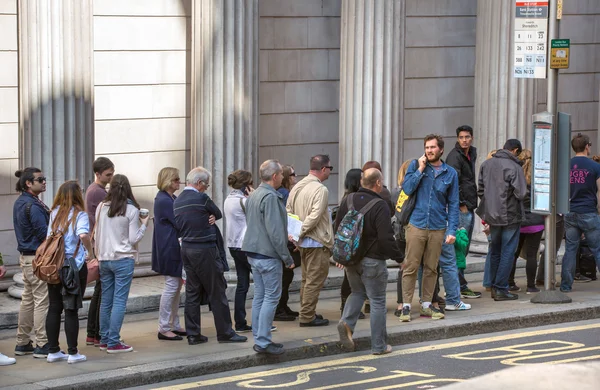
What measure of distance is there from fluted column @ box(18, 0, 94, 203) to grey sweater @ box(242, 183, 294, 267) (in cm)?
276

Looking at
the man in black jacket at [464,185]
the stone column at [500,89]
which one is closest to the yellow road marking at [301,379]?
the man in black jacket at [464,185]

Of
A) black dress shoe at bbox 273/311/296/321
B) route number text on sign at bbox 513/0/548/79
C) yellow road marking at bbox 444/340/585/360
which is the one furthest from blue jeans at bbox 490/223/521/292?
black dress shoe at bbox 273/311/296/321

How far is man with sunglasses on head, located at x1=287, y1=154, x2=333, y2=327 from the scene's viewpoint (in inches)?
398

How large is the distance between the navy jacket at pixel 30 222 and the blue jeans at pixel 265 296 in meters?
1.77

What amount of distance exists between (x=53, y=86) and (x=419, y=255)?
403 centimetres

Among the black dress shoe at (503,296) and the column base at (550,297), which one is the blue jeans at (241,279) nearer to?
the black dress shoe at (503,296)

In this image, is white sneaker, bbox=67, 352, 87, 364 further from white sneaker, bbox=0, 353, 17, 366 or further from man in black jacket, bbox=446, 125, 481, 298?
man in black jacket, bbox=446, 125, 481, 298

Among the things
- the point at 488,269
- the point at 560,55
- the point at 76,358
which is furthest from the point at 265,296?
the point at 560,55

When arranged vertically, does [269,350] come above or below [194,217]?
below

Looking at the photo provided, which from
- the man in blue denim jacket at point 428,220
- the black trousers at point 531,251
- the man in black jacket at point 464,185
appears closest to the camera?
the man in blue denim jacket at point 428,220

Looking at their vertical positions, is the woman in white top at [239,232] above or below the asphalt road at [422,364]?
above

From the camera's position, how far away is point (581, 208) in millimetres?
12172

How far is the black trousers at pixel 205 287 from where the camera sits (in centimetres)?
938

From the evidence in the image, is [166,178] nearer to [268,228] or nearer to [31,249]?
[268,228]
